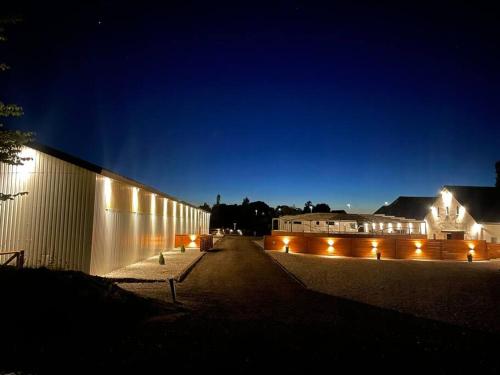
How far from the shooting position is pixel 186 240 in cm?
3359

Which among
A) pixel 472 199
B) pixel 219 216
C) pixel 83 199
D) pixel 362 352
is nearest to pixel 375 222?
pixel 472 199

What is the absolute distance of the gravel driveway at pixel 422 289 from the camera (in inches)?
387

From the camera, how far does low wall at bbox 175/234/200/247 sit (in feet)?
109

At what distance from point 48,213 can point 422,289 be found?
45.3 feet

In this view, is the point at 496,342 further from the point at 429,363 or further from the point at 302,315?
the point at 302,315

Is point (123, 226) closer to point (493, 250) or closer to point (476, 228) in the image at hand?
point (493, 250)

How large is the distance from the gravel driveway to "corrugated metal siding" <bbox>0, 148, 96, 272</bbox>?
8.65m

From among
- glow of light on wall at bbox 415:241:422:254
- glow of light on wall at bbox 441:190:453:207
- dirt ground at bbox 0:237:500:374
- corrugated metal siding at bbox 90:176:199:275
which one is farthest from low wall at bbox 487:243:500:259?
corrugated metal siding at bbox 90:176:199:275

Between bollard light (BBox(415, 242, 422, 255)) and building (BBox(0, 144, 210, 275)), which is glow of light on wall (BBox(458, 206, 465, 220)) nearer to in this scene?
bollard light (BBox(415, 242, 422, 255))

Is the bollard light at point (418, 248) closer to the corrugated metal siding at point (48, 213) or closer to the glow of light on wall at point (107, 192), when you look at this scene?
the glow of light on wall at point (107, 192)

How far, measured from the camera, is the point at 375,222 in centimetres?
4697

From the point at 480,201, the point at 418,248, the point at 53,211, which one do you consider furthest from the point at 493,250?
Answer: the point at 53,211

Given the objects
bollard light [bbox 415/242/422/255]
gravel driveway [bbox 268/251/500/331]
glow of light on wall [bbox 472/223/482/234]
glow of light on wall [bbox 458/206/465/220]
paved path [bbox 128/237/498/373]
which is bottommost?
gravel driveway [bbox 268/251/500/331]

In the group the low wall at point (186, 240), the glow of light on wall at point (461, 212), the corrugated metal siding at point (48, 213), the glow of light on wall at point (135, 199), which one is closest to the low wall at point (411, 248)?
the glow of light on wall at point (461, 212)
